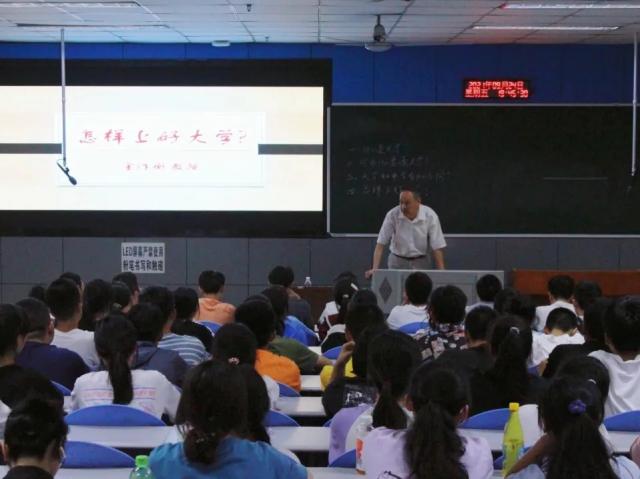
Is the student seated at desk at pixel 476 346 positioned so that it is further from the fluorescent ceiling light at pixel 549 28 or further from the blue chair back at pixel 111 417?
the fluorescent ceiling light at pixel 549 28

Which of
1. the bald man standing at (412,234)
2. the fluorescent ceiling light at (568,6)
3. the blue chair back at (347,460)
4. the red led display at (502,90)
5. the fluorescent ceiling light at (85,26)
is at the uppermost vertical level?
the fluorescent ceiling light at (85,26)

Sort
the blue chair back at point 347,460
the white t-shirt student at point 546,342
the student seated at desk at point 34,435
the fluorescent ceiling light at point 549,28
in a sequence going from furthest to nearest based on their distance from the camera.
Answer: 1. the fluorescent ceiling light at point 549,28
2. the white t-shirt student at point 546,342
3. the blue chair back at point 347,460
4. the student seated at desk at point 34,435

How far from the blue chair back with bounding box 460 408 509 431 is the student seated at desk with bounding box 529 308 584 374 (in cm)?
134

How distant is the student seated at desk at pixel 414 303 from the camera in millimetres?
5617

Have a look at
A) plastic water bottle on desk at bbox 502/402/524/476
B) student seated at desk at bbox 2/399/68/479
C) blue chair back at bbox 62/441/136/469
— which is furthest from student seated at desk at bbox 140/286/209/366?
student seated at desk at bbox 2/399/68/479

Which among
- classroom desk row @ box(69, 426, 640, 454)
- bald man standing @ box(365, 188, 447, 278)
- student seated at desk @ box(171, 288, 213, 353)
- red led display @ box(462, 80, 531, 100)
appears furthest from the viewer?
red led display @ box(462, 80, 531, 100)

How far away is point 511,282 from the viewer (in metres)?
9.27

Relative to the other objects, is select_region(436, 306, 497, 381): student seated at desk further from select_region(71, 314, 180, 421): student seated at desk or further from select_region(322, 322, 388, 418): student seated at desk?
select_region(71, 314, 180, 421): student seated at desk

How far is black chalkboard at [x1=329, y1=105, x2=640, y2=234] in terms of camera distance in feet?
30.6

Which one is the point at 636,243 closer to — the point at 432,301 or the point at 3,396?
the point at 432,301

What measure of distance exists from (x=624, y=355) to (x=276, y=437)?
1.42 meters

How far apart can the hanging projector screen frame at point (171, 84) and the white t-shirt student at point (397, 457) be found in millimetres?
6913

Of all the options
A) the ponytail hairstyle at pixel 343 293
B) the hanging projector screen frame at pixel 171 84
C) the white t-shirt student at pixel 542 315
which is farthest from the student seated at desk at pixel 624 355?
the hanging projector screen frame at pixel 171 84

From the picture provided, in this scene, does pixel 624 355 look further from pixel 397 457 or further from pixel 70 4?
pixel 70 4
